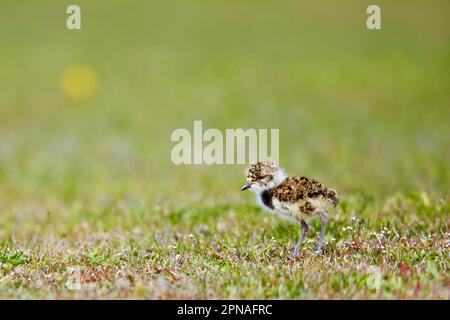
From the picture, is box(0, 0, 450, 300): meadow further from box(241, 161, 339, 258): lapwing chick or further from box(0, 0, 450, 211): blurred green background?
box(241, 161, 339, 258): lapwing chick

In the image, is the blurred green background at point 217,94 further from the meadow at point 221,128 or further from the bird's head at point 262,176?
the bird's head at point 262,176

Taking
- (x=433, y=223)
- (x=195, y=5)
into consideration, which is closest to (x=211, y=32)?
(x=195, y=5)

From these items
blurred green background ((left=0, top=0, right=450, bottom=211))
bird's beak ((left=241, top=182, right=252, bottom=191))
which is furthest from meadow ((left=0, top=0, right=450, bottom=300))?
bird's beak ((left=241, top=182, right=252, bottom=191))

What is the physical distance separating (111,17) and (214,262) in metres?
32.9

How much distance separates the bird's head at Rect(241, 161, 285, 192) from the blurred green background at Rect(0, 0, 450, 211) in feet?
16.1

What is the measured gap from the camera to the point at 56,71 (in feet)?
94.0

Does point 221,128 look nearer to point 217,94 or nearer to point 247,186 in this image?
point 217,94

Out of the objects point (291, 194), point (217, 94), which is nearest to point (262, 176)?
point (291, 194)

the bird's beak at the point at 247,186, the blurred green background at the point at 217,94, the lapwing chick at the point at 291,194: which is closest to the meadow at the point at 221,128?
the blurred green background at the point at 217,94

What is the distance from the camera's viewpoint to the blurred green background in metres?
16.2

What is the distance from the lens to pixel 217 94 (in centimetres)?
2541

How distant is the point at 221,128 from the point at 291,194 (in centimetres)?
1332

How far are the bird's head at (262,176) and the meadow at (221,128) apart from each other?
2.49 ft
